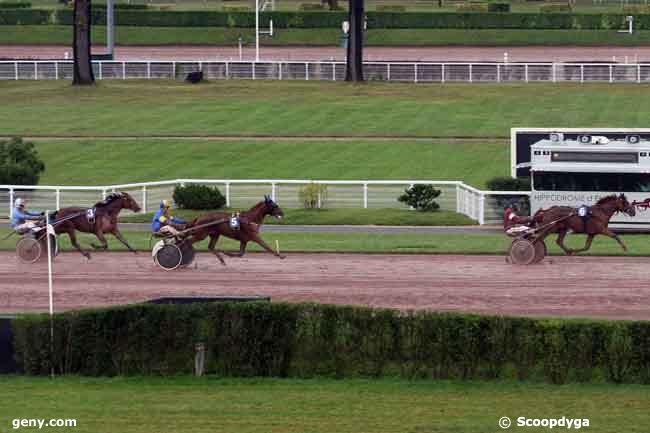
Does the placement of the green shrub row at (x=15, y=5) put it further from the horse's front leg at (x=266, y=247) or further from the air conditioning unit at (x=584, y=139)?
the horse's front leg at (x=266, y=247)

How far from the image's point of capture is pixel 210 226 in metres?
22.3

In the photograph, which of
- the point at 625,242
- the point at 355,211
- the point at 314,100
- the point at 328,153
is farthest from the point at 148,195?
the point at 314,100

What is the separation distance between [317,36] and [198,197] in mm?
37217

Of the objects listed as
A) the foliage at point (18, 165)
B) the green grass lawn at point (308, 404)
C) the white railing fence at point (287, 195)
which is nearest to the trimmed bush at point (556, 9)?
the white railing fence at point (287, 195)

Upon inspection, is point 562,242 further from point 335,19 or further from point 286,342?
point 335,19

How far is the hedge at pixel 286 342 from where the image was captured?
1530 centimetres

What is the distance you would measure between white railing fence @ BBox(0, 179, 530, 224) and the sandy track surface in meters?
26.4

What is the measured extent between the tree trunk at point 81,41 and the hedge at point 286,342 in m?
34.7

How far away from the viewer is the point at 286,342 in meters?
15.6

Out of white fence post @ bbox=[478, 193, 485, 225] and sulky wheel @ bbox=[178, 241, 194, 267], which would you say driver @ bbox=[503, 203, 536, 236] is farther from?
white fence post @ bbox=[478, 193, 485, 225]

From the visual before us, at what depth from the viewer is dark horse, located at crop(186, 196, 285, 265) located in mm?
22234

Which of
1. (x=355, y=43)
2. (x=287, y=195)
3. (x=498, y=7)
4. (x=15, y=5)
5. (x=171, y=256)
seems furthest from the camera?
(x=15, y=5)

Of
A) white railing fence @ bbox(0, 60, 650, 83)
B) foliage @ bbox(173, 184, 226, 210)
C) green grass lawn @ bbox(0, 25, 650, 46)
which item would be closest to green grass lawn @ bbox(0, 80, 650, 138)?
white railing fence @ bbox(0, 60, 650, 83)

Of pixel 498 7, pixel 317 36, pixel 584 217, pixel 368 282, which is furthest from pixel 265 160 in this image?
pixel 498 7
